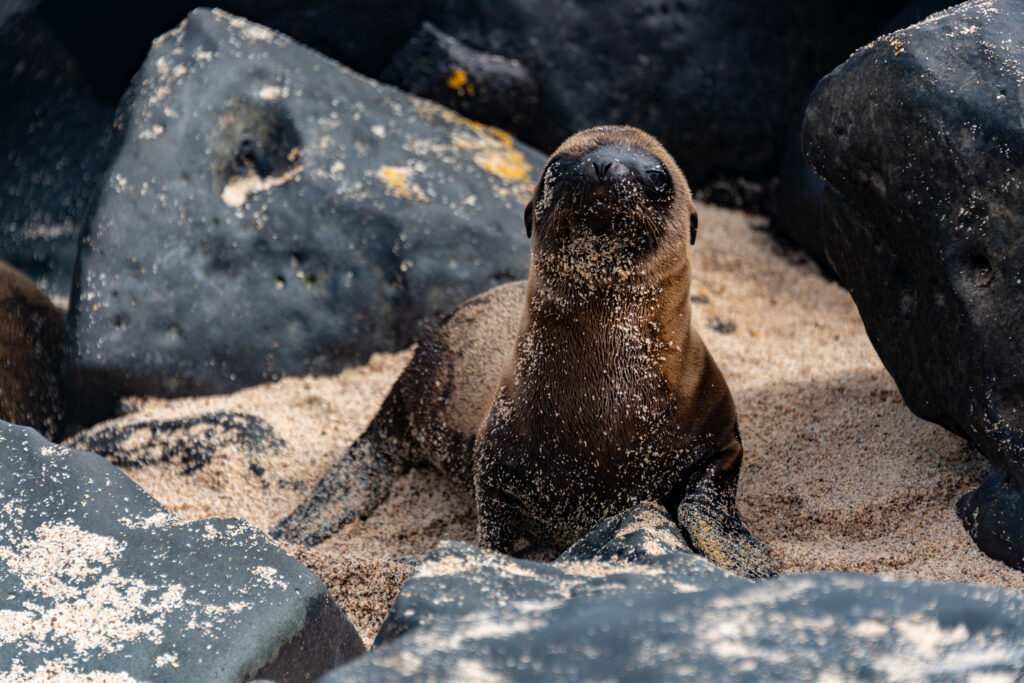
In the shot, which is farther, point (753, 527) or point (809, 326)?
point (809, 326)

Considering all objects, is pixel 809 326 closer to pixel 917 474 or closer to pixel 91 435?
pixel 917 474

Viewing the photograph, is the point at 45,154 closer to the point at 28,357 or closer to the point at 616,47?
the point at 28,357

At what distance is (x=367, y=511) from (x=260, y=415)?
82cm

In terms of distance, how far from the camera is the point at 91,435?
14.8 feet

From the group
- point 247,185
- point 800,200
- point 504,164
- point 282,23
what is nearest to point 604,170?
point 247,185

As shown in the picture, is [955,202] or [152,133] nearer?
[955,202]

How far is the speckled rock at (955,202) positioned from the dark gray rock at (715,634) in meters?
1.28

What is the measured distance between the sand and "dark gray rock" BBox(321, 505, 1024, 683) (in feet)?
4.13

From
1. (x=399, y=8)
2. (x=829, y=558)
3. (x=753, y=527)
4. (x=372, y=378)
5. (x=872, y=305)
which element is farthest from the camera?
(x=399, y=8)

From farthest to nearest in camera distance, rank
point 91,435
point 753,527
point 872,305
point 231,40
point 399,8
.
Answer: point 399,8 → point 231,40 → point 91,435 → point 872,305 → point 753,527

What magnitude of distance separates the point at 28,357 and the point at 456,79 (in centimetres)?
270

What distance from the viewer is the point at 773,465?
3.82 m

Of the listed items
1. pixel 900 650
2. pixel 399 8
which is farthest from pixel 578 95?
pixel 900 650

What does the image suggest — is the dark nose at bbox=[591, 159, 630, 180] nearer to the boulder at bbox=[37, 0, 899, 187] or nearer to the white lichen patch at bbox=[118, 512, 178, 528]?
the white lichen patch at bbox=[118, 512, 178, 528]
